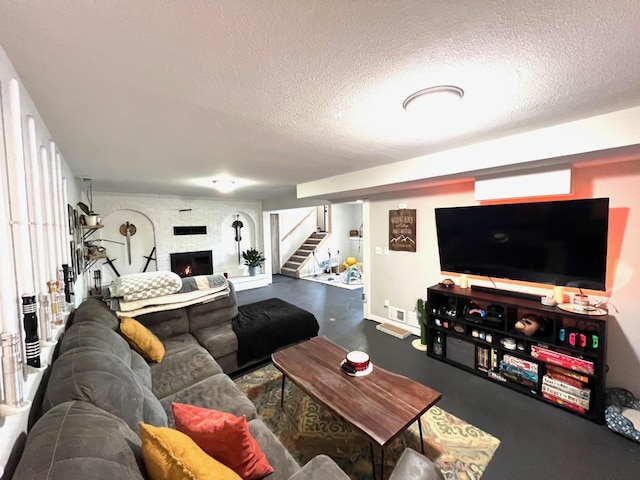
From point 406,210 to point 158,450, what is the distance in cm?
343

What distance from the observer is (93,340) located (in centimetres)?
162

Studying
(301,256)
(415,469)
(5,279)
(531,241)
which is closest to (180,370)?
(5,279)

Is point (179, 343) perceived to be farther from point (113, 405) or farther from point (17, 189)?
point (17, 189)

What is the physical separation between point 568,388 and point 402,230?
87.1 inches

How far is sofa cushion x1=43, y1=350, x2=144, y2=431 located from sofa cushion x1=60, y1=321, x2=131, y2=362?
16cm

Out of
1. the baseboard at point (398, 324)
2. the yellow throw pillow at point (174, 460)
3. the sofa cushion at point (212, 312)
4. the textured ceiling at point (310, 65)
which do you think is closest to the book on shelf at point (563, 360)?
the baseboard at point (398, 324)

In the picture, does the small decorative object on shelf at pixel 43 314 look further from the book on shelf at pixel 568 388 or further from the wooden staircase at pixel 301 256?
the wooden staircase at pixel 301 256

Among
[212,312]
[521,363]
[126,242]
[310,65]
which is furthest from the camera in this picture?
[126,242]

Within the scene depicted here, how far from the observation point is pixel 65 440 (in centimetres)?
80

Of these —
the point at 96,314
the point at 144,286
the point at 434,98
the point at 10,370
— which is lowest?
the point at 96,314

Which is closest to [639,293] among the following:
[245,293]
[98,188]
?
[245,293]

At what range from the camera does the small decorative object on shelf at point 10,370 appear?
82 centimetres

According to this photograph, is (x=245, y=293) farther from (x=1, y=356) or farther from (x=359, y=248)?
(x=1, y=356)

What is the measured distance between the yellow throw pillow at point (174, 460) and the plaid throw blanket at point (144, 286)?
197cm
